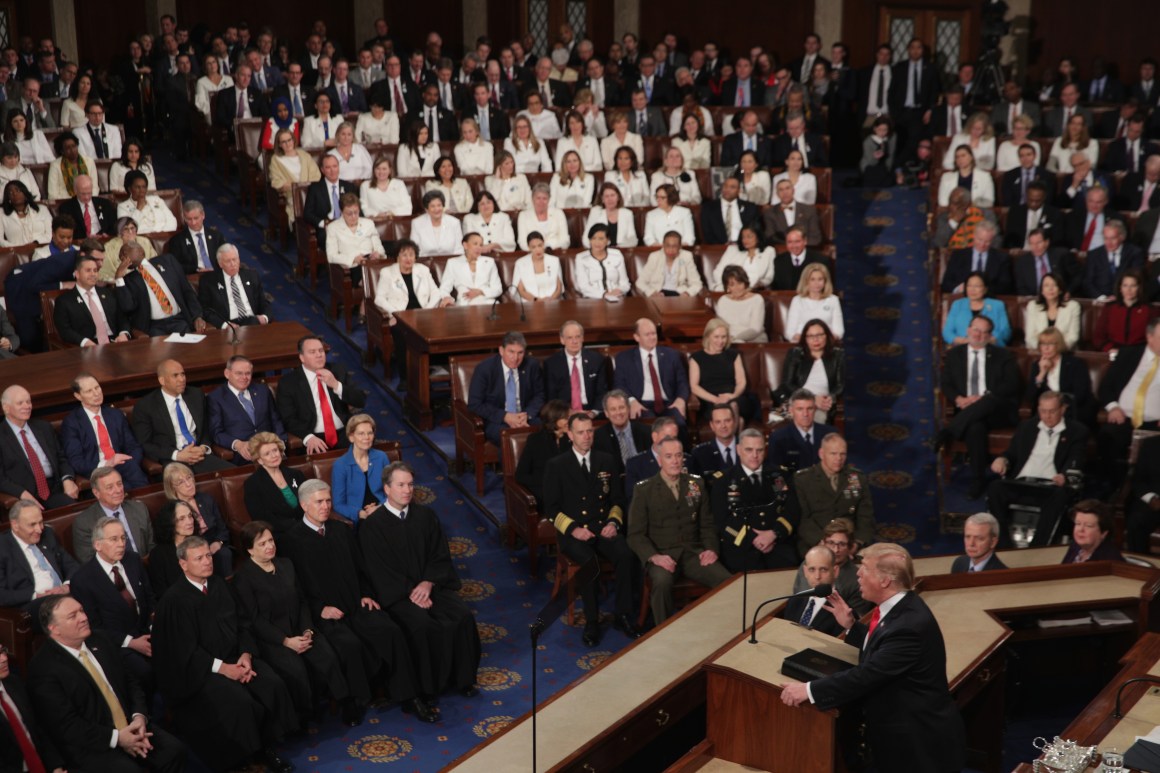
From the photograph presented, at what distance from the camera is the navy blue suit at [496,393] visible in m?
7.68

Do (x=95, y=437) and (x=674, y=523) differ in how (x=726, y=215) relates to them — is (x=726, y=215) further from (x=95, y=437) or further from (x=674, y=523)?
(x=95, y=437)

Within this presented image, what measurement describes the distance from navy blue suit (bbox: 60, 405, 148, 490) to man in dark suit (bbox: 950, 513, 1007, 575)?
395cm

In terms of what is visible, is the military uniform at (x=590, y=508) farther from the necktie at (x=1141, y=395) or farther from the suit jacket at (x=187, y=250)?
the suit jacket at (x=187, y=250)

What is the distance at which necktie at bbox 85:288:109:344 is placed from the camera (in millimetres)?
8219

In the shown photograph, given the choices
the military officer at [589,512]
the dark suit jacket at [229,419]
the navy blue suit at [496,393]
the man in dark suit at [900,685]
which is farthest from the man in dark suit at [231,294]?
the man in dark suit at [900,685]

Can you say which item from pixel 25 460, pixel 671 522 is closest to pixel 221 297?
pixel 25 460

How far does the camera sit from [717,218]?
10.1 m

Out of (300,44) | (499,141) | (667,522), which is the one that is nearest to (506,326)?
(667,522)

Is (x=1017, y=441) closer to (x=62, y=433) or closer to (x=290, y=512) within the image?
(x=290, y=512)

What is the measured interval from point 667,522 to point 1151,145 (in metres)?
6.45

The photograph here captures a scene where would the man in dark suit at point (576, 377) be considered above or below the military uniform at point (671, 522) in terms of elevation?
above

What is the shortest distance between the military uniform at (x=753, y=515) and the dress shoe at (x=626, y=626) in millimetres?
527

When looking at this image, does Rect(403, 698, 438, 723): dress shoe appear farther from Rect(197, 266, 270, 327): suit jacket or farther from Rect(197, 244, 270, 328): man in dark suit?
Rect(197, 266, 270, 327): suit jacket

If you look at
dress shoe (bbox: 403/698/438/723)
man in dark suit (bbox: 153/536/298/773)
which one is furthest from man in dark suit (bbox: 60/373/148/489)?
dress shoe (bbox: 403/698/438/723)
